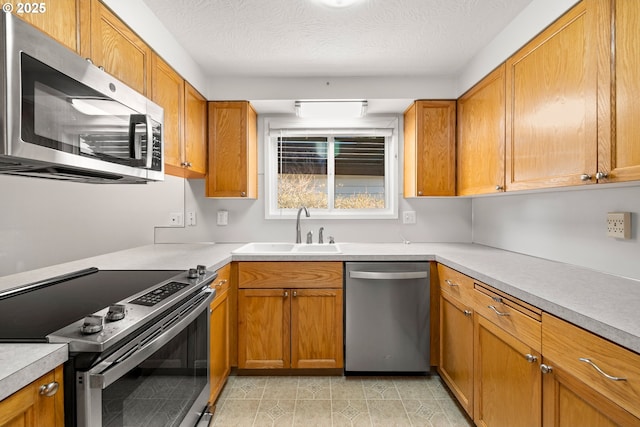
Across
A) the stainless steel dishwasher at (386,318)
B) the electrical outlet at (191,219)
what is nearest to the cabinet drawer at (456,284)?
the stainless steel dishwasher at (386,318)

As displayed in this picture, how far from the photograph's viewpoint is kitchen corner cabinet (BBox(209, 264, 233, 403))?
6.15 ft

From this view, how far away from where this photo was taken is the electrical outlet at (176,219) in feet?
8.81

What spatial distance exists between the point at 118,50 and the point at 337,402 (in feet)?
7.24

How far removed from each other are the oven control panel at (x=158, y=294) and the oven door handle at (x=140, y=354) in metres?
0.09

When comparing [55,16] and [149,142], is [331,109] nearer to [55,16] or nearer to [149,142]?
[149,142]

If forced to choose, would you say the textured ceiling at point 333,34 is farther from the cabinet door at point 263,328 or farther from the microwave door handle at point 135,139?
the cabinet door at point 263,328

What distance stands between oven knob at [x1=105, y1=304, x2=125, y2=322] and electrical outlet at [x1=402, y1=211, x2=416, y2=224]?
2.33 m

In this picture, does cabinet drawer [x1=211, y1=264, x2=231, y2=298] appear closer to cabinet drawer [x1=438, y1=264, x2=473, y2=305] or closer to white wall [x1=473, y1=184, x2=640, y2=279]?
cabinet drawer [x1=438, y1=264, x2=473, y2=305]

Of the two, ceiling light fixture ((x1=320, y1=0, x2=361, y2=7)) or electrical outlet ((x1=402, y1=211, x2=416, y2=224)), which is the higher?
ceiling light fixture ((x1=320, y1=0, x2=361, y2=7))

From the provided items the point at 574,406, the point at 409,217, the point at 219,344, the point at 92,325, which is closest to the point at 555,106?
the point at 574,406

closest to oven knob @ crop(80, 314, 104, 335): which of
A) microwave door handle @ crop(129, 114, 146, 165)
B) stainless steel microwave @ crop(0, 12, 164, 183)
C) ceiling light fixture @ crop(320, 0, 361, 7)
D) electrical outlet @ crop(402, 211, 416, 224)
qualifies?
stainless steel microwave @ crop(0, 12, 164, 183)

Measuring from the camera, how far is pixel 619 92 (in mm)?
1184

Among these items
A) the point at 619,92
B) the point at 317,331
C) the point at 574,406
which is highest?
the point at 619,92

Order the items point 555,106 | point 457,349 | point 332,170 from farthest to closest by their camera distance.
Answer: point 332,170 → point 457,349 → point 555,106
